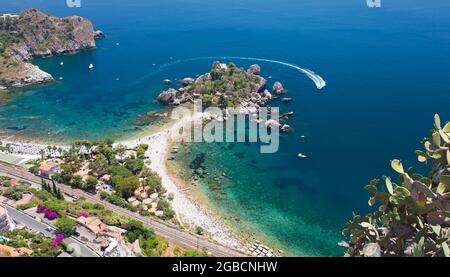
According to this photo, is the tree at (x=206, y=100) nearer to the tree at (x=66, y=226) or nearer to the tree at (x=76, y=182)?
the tree at (x=76, y=182)

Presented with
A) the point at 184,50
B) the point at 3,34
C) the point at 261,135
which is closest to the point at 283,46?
the point at 184,50

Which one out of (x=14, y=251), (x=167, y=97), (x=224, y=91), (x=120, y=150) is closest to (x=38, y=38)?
(x=167, y=97)

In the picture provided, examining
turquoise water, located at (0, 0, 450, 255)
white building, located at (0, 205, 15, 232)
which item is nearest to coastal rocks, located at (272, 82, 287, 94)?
turquoise water, located at (0, 0, 450, 255)

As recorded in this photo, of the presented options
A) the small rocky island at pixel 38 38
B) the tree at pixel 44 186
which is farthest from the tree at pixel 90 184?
the small rocky island at pixel 38 38
